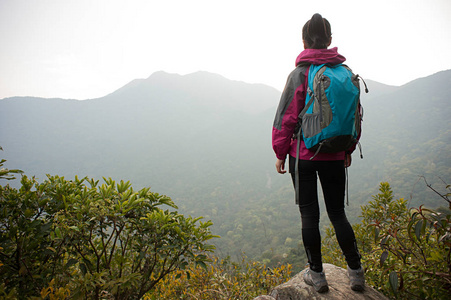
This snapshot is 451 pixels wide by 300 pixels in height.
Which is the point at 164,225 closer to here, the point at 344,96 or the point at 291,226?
the point at 344,96

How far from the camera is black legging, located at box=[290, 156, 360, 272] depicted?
5.27ft

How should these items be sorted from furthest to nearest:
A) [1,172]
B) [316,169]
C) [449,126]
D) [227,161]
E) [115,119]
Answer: [115,119]
[227,161]
[449,126]
[316,169]
[1,172]

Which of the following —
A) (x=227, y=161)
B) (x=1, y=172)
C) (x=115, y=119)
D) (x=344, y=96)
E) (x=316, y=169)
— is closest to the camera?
(x=1, y=172)

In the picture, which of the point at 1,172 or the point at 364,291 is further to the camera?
the point at 364,291

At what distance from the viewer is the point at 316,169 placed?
161 cm

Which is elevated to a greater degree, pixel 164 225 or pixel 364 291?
pixel 164 225

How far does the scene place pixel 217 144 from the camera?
12094cm

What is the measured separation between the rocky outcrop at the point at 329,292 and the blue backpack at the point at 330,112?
1.03 meters

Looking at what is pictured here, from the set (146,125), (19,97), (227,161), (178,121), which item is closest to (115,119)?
(146,125)

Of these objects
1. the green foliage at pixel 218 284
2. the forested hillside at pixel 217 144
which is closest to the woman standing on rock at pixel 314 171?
the green foliage at pixel 218 284

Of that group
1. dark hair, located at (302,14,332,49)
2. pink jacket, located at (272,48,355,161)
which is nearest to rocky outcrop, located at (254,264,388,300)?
pink jacket, located at (272,48,355,161)

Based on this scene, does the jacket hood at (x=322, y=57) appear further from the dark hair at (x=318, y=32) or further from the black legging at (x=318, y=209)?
the black legging at (x=318, y=209)

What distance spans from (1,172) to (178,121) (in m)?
142

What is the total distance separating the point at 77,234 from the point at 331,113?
1779 millimetres
